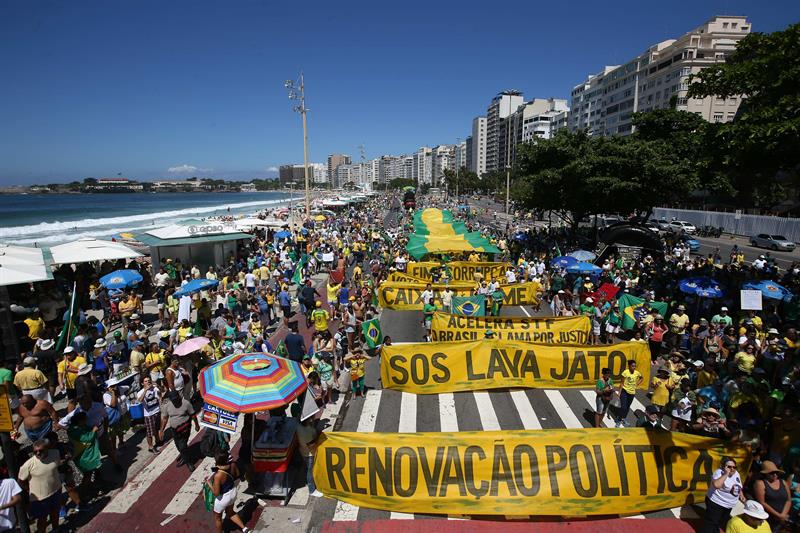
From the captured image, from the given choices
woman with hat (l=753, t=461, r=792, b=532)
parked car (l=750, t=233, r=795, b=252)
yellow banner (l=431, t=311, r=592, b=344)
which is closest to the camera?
woman with hat (l=753, t=461, r=792, b=532)

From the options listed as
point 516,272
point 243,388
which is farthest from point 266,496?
point 516,272

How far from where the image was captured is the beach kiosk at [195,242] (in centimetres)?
2202

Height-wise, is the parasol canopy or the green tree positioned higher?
the green tree

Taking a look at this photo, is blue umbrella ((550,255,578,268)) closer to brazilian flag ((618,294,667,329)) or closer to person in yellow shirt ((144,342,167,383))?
brazilian flag ((618,294,667,329))

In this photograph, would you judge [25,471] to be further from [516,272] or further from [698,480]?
[516,272]

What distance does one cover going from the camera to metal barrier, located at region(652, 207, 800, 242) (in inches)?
1655

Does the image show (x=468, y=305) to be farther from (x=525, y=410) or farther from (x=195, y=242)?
(x=195, y=242)

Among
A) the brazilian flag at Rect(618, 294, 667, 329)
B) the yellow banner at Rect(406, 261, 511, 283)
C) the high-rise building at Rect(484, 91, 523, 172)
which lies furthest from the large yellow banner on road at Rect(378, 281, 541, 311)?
the high-rise building at Rect(484, 91, 523, 172)

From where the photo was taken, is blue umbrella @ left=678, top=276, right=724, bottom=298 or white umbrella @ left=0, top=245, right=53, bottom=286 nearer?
white umbrella @ left=0, top=245, right=53, bottom=286

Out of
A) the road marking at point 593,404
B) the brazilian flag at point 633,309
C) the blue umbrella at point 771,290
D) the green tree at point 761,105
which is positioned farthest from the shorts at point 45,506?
the green tree at point 761,105

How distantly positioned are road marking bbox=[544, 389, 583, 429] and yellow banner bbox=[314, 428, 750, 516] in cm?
278

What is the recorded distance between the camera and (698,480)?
23.0ft

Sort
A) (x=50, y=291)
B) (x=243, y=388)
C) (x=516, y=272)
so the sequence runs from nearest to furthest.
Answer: (x=243, y=388)
(x=50, y=291)
(x=516, y=272)

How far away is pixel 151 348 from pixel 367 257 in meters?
20.5
